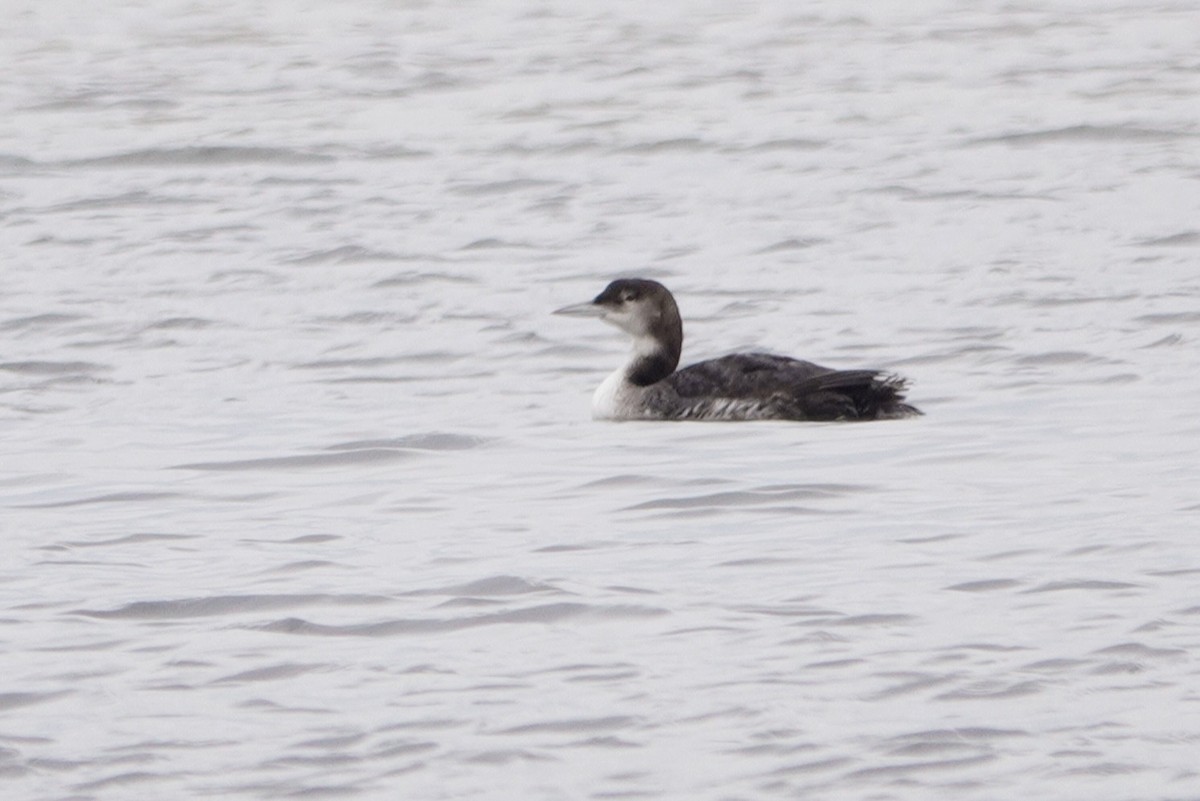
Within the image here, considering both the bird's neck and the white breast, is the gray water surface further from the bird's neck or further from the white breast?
the bird's neck

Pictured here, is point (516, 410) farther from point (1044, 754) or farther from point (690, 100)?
point (690, 100)

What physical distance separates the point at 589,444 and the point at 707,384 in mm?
760

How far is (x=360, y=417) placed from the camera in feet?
38.1

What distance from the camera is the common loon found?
1121 centimetres

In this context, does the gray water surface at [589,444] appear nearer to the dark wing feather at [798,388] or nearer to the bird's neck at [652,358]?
the dark wing feather at [798,388]

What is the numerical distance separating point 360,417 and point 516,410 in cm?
68

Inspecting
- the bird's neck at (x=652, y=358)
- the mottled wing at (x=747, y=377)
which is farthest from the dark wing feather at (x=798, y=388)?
the bird's neck at (x=652, y=358)

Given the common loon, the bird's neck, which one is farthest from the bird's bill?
the bird's neck

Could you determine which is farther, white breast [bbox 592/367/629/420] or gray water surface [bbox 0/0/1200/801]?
white breast [bbox 592/367/629/420]

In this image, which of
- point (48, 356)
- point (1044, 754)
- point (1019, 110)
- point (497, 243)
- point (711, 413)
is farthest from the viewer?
point (1019, 110)

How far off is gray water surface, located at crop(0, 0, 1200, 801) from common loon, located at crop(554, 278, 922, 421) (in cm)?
11

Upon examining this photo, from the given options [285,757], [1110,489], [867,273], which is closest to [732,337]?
[867,273]

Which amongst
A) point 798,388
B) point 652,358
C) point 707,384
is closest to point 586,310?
point 652,358

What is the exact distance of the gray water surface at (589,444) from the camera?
22.5 ft
